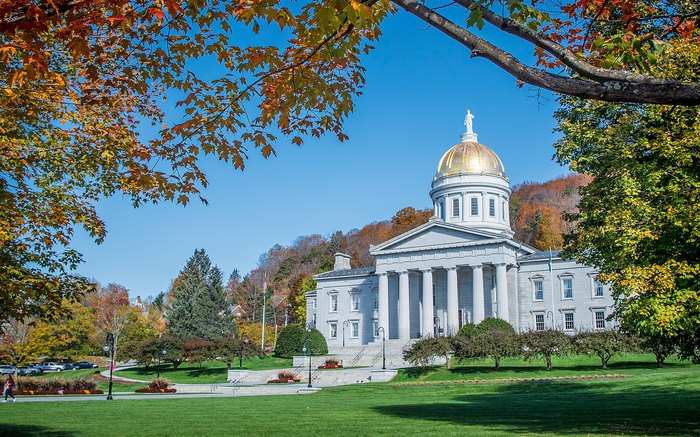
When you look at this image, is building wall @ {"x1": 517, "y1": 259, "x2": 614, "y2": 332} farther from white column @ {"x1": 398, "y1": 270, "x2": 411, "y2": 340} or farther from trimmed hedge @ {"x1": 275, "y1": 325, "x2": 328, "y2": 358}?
trimmed hedge @ {"x1": 275, "y1": 325, "x2": 328, "y2": 358}

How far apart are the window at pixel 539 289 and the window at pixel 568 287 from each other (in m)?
2.17

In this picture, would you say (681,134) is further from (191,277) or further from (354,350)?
(191,277)

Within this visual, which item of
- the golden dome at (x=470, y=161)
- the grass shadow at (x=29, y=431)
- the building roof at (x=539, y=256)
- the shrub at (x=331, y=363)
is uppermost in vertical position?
the golden dome at (x=470, y=161)

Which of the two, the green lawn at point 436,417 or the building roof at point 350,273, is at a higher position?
the building roof at point 350,273

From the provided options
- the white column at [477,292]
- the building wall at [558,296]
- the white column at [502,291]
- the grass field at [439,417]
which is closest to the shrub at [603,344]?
the grass field at [439,417]

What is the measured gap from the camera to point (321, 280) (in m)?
78.9

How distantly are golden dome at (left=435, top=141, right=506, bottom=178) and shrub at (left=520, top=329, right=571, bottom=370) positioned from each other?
33.4 metres

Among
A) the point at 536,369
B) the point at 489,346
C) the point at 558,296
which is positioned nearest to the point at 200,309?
the point at 558,296

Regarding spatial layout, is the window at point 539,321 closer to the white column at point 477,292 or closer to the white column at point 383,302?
the white column at point 477,292

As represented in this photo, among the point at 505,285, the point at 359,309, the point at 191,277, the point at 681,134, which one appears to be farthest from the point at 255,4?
the point at 191,277

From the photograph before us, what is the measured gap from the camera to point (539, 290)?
63.8 m

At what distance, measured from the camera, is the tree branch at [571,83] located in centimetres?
602

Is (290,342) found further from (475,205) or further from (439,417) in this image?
(439,417)

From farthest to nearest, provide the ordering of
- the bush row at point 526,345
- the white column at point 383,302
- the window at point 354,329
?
1. the window at point 354,329
2. the white column at point 383,302
3. the bush row at point 526,345
